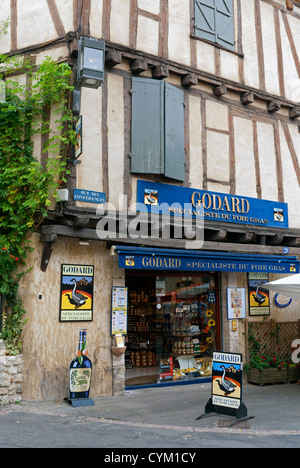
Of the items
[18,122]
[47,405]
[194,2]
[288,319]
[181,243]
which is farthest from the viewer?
[288,319]

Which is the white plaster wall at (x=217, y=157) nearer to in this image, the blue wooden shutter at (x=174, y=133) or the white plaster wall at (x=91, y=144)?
the blue wooden shutter at (x=174, y=133)

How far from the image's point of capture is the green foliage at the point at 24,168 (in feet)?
23.0

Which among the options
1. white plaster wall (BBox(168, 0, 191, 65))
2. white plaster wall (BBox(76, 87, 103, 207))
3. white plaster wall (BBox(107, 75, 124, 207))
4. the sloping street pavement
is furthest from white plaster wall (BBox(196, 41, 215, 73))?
the sloping street pavement

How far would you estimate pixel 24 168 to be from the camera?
23.6 ft

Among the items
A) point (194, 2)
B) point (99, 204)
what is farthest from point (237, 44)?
point (99, 204)

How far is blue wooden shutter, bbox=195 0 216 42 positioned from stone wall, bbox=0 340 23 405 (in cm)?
696

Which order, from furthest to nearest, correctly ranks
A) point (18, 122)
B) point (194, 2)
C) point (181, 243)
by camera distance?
point (194, 2) < point (181, 243) < point (18, 122)

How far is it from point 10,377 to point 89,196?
120 inches

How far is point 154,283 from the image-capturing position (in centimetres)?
916

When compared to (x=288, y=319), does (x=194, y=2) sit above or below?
above

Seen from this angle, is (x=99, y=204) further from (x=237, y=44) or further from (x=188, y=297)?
(x=237, y=44)

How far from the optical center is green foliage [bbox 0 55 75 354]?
7004mm

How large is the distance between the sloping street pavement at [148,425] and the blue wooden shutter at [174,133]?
12.9ft

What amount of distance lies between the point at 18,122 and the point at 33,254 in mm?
2179
